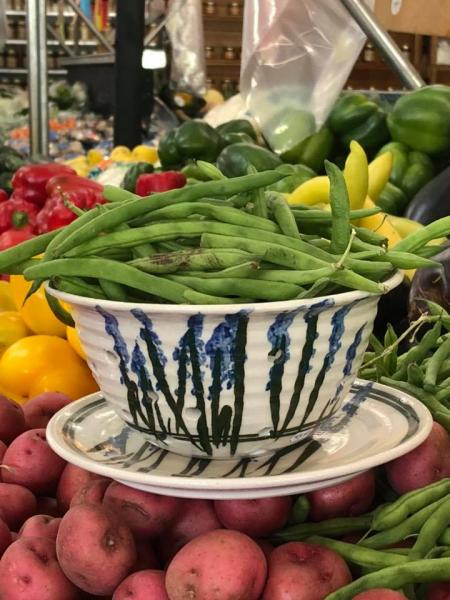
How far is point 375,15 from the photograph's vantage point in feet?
7.83

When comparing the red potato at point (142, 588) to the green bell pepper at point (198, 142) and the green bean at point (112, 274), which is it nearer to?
the green bean at point (112, 274)

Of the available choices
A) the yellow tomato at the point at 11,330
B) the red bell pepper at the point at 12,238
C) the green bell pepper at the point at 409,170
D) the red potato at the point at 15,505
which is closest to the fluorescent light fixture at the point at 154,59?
the green bell pepper at the point at 409,170

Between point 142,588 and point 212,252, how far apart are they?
0.87ft

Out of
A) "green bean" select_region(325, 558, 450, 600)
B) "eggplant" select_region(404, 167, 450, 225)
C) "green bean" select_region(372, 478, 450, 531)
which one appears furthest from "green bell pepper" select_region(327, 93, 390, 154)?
"green bean" select_region(325, 558, 450, 600)

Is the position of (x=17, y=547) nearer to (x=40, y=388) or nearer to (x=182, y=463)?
(x=182, y=463)

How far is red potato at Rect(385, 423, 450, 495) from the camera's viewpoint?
782 millimetres

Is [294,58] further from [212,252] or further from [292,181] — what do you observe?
[212,252]

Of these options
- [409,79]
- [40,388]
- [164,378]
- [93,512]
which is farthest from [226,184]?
[409,79]

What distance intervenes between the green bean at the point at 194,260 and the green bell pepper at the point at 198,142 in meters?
1.71

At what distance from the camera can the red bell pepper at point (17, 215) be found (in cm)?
201

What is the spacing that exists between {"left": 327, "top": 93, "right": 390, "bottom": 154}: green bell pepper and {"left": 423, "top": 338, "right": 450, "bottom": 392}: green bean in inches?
52.5

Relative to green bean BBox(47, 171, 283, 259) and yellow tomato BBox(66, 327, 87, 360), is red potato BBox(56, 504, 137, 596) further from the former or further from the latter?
yellow tomato BBox(66, 327, 87, 360)

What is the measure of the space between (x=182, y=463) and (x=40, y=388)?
1.79 ft

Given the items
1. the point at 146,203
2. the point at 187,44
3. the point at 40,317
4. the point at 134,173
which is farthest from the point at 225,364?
the point at 187,44
